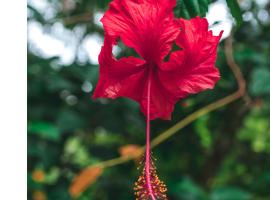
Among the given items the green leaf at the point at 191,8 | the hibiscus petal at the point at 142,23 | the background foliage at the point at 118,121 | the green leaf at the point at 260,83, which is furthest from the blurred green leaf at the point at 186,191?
the hibiscus petal at the point at 142,23

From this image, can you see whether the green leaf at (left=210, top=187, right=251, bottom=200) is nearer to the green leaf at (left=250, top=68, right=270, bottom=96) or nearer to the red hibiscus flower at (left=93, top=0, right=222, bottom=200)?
the green leaf at (left=250, top=68, right=270, bottom=96)

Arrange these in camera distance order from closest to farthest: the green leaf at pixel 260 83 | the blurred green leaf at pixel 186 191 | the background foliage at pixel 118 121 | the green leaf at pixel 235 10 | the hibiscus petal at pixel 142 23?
the hibiscus petal at pixel 142 23 → the green leaf at pixel 235 10 → the green leaf at pixel 260 83 → the background foliage at pixel 118 121 → the blurred green leaf at pixel 186 191

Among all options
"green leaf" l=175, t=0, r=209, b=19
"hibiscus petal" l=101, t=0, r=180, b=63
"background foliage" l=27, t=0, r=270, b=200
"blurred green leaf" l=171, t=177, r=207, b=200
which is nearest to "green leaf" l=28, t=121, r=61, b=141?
"background foliage" l=27, t=0, r=270, b=200

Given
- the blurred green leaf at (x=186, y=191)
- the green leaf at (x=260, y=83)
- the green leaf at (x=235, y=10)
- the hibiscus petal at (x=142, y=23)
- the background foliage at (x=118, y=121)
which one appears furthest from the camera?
the blurred green leaf at (x=186, y=191)

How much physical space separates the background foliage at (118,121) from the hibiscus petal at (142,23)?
985 mm

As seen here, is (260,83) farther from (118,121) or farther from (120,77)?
(120,77)

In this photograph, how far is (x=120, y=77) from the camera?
2.04ft

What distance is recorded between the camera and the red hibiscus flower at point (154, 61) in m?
0.56

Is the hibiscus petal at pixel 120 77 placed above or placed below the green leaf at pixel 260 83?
below

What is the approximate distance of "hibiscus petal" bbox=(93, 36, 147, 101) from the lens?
1.95 ft

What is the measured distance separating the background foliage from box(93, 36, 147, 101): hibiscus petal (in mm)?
928

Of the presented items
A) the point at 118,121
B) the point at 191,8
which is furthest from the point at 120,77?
the point at 118,121

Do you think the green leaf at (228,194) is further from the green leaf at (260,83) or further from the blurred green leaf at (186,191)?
the green leaf at (260,83)
